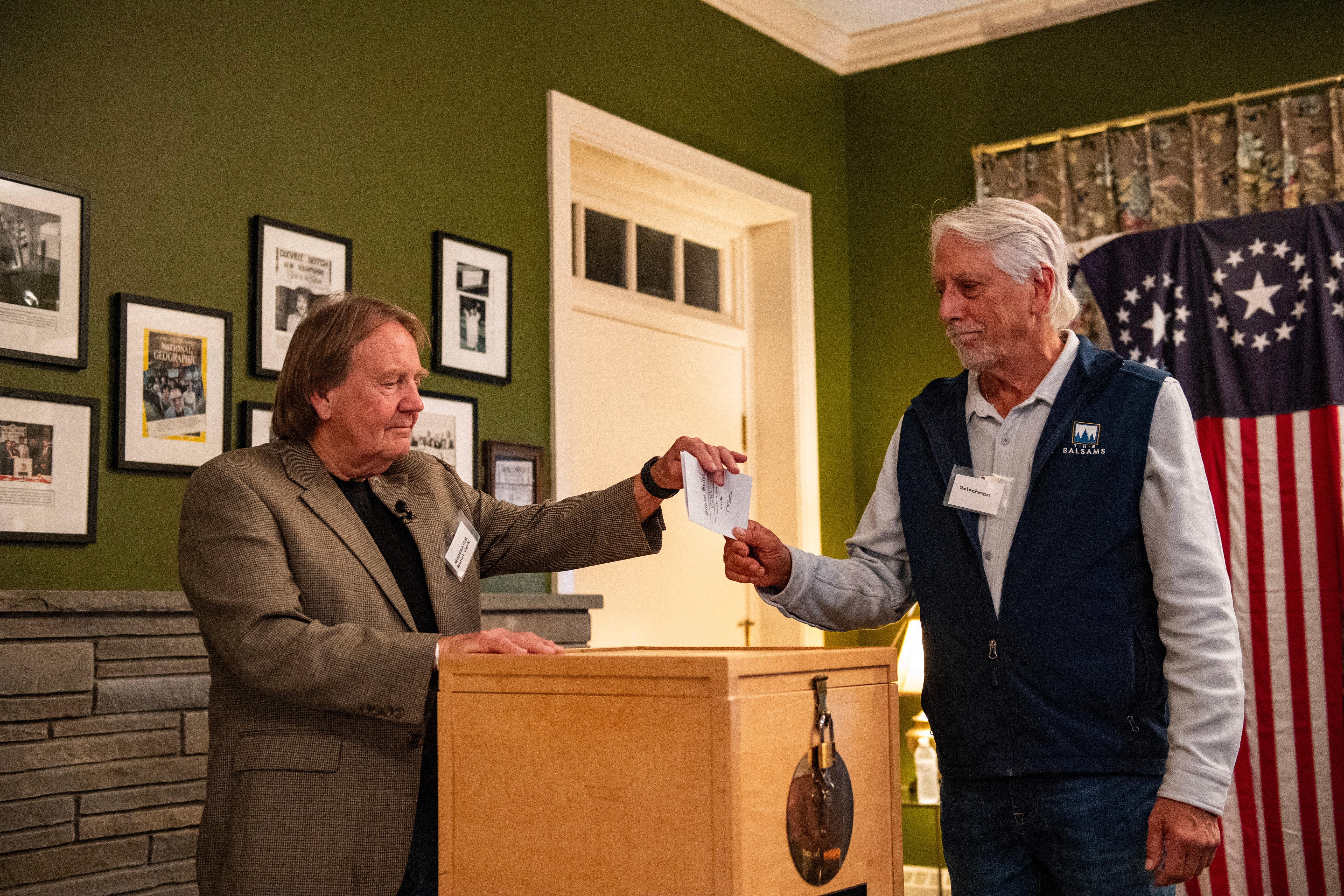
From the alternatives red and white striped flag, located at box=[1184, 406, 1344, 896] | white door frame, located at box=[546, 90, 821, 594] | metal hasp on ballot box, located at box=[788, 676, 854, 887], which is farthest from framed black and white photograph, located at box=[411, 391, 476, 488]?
red and white striped flag, located at box=[1184, 406, 1344, 896]

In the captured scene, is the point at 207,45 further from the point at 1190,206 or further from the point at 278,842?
the point at 1190,206

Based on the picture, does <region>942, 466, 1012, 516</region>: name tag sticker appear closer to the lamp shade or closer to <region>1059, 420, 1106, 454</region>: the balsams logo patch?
<region>1059, 420, 1106, 454</region>: the balsams logo patch

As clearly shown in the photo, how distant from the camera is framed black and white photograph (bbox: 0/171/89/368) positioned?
234 cm

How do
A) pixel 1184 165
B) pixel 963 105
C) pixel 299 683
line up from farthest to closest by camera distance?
pixel 963 105 < pixel 1184 165 < pixel 299 683

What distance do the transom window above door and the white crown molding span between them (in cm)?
82

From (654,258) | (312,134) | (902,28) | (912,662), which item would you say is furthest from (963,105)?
(312,134)

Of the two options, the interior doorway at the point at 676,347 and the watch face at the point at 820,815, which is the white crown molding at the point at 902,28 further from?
the watch face at the point at 820,815

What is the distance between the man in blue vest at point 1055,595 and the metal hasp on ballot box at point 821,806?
14.4 inches

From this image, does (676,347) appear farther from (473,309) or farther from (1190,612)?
(1190,612)

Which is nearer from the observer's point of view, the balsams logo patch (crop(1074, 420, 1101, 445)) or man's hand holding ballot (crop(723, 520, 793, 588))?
the balsams logo patch (crop(1074, 420, 1101, 445))

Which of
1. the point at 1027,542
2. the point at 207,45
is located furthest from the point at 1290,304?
the point at 207,45

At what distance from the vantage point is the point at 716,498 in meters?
1.83

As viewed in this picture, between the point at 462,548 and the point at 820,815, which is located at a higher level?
the point at 462,548

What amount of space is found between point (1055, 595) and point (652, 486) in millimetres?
674
